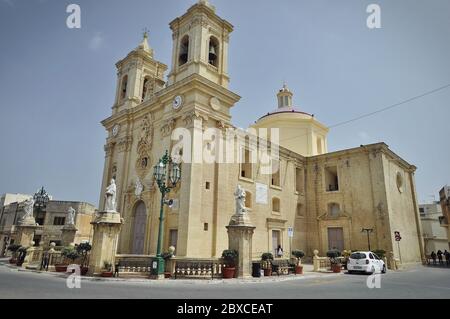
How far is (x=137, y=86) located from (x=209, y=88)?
32.3 ft

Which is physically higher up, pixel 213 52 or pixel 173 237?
pixel 213 52

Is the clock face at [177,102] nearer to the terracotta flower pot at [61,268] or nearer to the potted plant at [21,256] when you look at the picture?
the terracotta flower pot at [61,268]

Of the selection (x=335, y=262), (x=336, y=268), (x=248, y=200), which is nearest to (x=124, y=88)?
(x=248, y=200)

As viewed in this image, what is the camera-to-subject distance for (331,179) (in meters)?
31.1

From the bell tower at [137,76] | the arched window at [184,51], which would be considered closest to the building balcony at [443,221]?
the arched window at [184,51]

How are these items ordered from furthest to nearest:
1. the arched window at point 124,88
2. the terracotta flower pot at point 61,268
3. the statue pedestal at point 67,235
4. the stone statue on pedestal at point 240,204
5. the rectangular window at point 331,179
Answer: the rectangular window at point 331,179
the arched window at point 124,88
the statue pedestal at point 67,235
the stone statue on pedestal at point 240,204
the terracotta flower pot at point 61,268

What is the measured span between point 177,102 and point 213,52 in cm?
531

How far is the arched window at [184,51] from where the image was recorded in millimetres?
24406

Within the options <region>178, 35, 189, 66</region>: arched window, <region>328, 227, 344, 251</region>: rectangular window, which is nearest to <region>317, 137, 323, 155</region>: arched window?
<region>328, 227, 344, 251</region>: rectangular window

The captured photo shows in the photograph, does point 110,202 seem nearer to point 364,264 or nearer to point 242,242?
point 242,242

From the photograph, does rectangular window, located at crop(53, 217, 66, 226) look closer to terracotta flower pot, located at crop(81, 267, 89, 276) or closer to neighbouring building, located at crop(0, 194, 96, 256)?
neighbouring building, located at crop(0, 194, 96, 256)

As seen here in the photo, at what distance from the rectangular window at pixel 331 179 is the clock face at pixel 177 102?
16.5m
